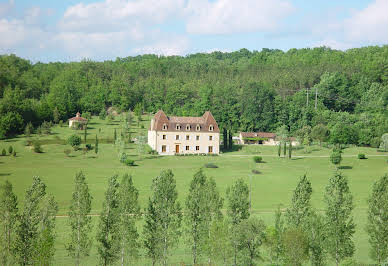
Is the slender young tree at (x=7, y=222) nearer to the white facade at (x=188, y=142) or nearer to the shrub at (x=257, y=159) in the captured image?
the shrub at (x=257, y=159)

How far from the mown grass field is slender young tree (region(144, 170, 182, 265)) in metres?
3.50

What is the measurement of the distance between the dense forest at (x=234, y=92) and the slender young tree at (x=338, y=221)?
4383cm

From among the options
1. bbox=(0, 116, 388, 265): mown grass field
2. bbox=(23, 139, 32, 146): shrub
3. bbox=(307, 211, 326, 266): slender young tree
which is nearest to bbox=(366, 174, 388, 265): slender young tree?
bbox=(307, 211, 326, 266): slender young tree

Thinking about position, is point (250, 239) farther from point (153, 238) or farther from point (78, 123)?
point (78, 123)

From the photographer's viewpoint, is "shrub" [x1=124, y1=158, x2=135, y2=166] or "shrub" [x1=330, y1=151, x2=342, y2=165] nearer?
"shrub" [x1=124, y1=158, x2=135, y2=166]

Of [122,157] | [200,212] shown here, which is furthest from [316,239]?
[122,157]

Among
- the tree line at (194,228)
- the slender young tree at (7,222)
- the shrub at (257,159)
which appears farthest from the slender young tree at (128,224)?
the shrub at (257,159)

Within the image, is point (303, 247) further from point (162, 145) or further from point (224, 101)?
point (224, 101)

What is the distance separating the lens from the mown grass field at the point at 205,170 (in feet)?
159

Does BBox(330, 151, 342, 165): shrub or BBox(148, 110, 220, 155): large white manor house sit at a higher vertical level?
BBox(148, 110, 220, 155): large white manor house

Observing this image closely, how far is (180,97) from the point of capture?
4146 inches

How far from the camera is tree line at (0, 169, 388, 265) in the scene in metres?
28.9

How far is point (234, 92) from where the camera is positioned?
99.9 meters

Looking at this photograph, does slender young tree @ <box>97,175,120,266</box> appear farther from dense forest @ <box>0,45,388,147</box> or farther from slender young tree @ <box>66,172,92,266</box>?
dense forest @ <box>0,45,388,147</box>
